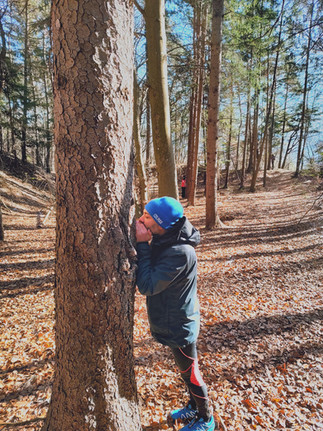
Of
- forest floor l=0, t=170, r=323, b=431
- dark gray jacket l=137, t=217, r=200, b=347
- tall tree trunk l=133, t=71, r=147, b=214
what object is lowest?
forest floor l=0, t=170, r=323, b=431

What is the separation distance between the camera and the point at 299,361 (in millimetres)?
3102

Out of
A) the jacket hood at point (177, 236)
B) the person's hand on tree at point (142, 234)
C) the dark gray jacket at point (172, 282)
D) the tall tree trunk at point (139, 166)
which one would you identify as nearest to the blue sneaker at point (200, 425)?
the dark gray jacket at point (172, 282)

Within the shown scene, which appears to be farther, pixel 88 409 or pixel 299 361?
pixel 299 361

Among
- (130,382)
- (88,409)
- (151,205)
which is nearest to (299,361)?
(130,382)

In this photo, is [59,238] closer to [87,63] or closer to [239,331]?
[87,63]

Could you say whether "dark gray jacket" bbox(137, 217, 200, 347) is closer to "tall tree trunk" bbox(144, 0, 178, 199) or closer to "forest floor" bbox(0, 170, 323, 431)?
"forest floor" bbox(0, 170, 323, 431)

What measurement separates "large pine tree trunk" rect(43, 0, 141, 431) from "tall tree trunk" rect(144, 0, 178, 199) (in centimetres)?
347

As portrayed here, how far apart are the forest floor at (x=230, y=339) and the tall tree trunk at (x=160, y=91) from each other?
2542mm

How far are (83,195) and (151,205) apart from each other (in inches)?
20.5

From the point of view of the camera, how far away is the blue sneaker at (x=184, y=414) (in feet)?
7.61

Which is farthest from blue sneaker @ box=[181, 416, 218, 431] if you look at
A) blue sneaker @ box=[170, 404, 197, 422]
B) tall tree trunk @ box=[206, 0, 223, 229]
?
tall tree trunk @ box=[206, 0, 223, 229]

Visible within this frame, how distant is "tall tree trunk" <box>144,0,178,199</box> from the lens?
4.71 m

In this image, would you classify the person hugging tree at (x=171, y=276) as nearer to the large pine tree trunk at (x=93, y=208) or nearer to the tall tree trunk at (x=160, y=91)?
the large pine tree trunk at (x=93, y=208)

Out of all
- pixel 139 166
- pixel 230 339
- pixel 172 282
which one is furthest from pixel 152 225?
pixel 139 166
